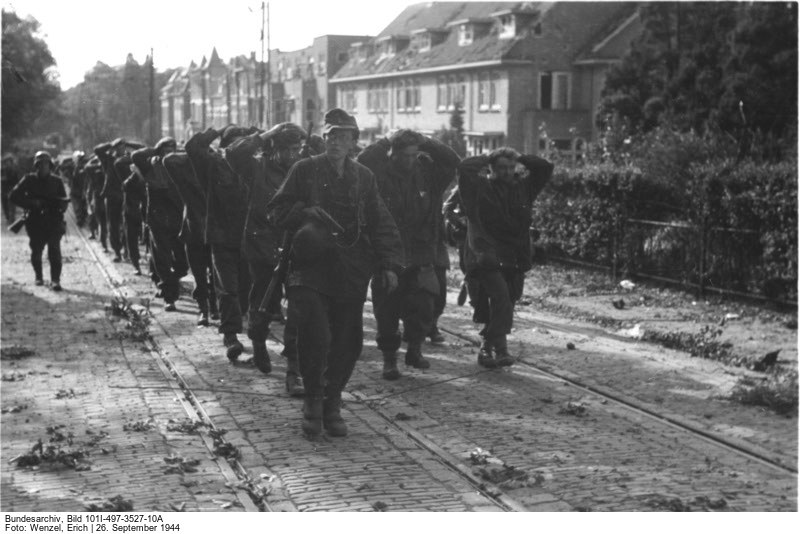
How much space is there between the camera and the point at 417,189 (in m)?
9.71

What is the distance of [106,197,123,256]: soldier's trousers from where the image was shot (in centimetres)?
1970

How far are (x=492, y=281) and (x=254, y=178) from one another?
2100 mm

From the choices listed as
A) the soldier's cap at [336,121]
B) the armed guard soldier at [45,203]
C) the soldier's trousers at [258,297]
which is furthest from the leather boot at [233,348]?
the armed guard soldier at [45,203]

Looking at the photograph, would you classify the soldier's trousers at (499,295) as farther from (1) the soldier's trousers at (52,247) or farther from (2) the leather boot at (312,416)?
(1) the soldier's trousers at (52,247)

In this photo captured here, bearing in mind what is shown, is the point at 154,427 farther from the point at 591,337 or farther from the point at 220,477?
the point at 591,337

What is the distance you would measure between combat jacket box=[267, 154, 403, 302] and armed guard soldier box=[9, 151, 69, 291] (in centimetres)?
993

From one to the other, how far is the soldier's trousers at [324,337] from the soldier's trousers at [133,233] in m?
9.96

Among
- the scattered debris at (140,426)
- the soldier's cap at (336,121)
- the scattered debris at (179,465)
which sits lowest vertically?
the scattered debris at (140,426)

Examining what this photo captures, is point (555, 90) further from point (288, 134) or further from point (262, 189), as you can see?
point (288, 134)

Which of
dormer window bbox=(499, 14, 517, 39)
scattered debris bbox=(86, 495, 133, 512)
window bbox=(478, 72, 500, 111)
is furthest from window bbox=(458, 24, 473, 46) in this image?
scattered debris bbox=(86, 495, 133, 512)

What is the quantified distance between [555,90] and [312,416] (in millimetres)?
40434

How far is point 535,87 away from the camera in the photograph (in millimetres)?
45344

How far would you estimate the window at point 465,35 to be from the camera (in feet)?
159

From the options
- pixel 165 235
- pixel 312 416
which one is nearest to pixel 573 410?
pixel 312 416
